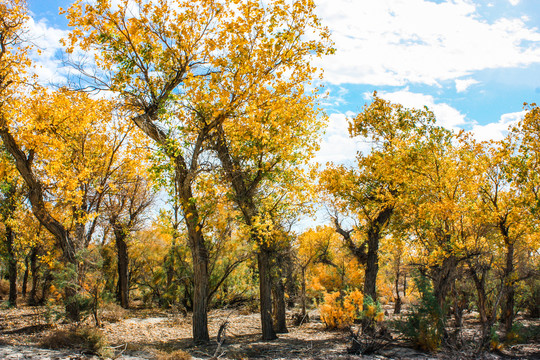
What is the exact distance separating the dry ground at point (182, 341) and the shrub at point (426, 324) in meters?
0.36

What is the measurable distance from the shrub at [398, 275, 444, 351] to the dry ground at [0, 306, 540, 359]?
0.36 m

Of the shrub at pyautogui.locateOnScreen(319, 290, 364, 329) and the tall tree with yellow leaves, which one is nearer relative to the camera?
the tall tree with yellow leaves

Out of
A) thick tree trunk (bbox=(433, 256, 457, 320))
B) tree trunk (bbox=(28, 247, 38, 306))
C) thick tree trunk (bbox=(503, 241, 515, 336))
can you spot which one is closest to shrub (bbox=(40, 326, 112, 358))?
thick tree trunk (bbox=(433, 256, 457, 320))

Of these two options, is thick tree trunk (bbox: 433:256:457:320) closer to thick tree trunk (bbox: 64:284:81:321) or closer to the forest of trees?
the forest of trees

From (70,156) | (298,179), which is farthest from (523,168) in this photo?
(70,156)

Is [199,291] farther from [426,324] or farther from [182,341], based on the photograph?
[426,324]

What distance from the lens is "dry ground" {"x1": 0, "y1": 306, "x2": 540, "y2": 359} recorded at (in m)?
8.05

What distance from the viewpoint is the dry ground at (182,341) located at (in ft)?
26.4

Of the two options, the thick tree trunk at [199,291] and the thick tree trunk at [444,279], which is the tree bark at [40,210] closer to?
the thick tree trunk at [199,291]

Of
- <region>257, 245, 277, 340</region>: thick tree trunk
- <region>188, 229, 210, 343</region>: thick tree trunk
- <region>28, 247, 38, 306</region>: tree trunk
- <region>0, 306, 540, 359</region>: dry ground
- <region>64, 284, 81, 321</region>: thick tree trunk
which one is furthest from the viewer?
<region>28, 247, 38, 306</region>: tree trunk

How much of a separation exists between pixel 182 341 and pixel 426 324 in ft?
20.9

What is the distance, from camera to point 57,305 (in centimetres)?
1114

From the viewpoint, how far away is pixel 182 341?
10531 millimetres

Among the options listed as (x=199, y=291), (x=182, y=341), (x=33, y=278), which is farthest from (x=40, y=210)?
(x=33, y=278)
